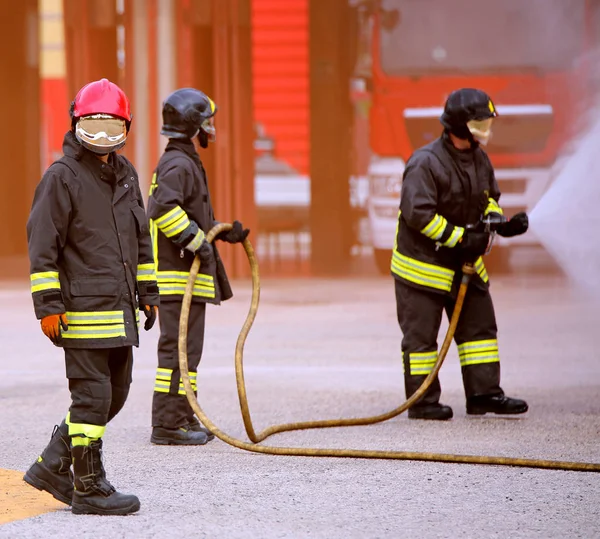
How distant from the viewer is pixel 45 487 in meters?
5.01

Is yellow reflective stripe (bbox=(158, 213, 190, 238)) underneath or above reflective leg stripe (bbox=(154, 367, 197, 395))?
above

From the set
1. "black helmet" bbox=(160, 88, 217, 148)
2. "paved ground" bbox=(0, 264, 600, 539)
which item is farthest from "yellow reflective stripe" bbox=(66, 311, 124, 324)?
"black helmet" bbox=(160, 88, 217, 148)

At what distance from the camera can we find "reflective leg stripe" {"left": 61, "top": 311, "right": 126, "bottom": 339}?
4844 mm

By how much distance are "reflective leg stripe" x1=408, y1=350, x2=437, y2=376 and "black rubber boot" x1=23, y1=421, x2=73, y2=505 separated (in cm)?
236

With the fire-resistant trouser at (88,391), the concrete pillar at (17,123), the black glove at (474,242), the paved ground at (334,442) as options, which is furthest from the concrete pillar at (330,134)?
the fire-resistant trouser at (88,391)

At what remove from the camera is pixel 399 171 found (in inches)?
578

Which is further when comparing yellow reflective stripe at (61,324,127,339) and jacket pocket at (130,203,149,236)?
jacket pocket at (130,203,149,236)

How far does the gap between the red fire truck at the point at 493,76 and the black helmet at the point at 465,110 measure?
7111 mm

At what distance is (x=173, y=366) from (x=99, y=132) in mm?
1721

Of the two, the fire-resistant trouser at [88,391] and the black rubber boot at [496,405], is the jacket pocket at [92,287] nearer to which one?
the fire-resistant trouser at [88,391]

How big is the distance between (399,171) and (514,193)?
1.26 m

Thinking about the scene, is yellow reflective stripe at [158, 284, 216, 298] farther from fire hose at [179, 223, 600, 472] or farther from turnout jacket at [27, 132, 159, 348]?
turnout jacket at [27, 132, 159, 348]

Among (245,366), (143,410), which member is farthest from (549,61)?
(143,410)

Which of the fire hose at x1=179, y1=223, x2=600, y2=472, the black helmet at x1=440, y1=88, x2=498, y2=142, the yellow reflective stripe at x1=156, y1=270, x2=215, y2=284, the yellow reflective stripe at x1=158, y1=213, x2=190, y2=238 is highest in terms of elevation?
the black helmet at x1=440, y1=88, x2=498, y2=142
